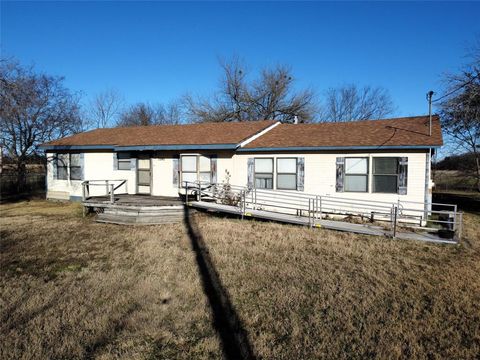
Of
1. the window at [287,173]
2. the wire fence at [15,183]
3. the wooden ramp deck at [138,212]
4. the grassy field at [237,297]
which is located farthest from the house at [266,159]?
the wire fence at [15,183]

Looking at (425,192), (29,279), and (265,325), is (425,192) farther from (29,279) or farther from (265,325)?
(29,279)

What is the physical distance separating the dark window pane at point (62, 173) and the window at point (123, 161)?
13.0 ft

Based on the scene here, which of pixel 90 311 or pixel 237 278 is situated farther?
pixel 237 278

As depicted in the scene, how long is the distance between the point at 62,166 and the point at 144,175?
5.70 meters

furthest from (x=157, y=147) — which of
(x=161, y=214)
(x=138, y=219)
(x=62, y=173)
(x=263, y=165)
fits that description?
(x=62, y=173)

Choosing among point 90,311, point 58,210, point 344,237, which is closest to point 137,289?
point 90,311

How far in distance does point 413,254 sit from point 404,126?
25.6 feet

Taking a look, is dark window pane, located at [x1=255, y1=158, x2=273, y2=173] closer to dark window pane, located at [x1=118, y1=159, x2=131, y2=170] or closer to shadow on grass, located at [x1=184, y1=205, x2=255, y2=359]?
dark window pane, located at [x1=118, y1=159, x2=131, y2=170]

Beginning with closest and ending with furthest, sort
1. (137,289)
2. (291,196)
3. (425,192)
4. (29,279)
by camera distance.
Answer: (137,289) → (29,279) → (425,192) → (291,196)

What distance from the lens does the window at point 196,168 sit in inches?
579

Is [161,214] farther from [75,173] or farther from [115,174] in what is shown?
[75,173]

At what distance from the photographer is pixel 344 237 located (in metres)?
9.78

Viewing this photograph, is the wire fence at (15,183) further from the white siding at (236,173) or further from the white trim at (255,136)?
the white trim at (255,136)

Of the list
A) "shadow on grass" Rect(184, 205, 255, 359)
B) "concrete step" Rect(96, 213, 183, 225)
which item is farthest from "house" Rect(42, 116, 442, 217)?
"shadow on grass" Rect(184, 205, 255, 359)
